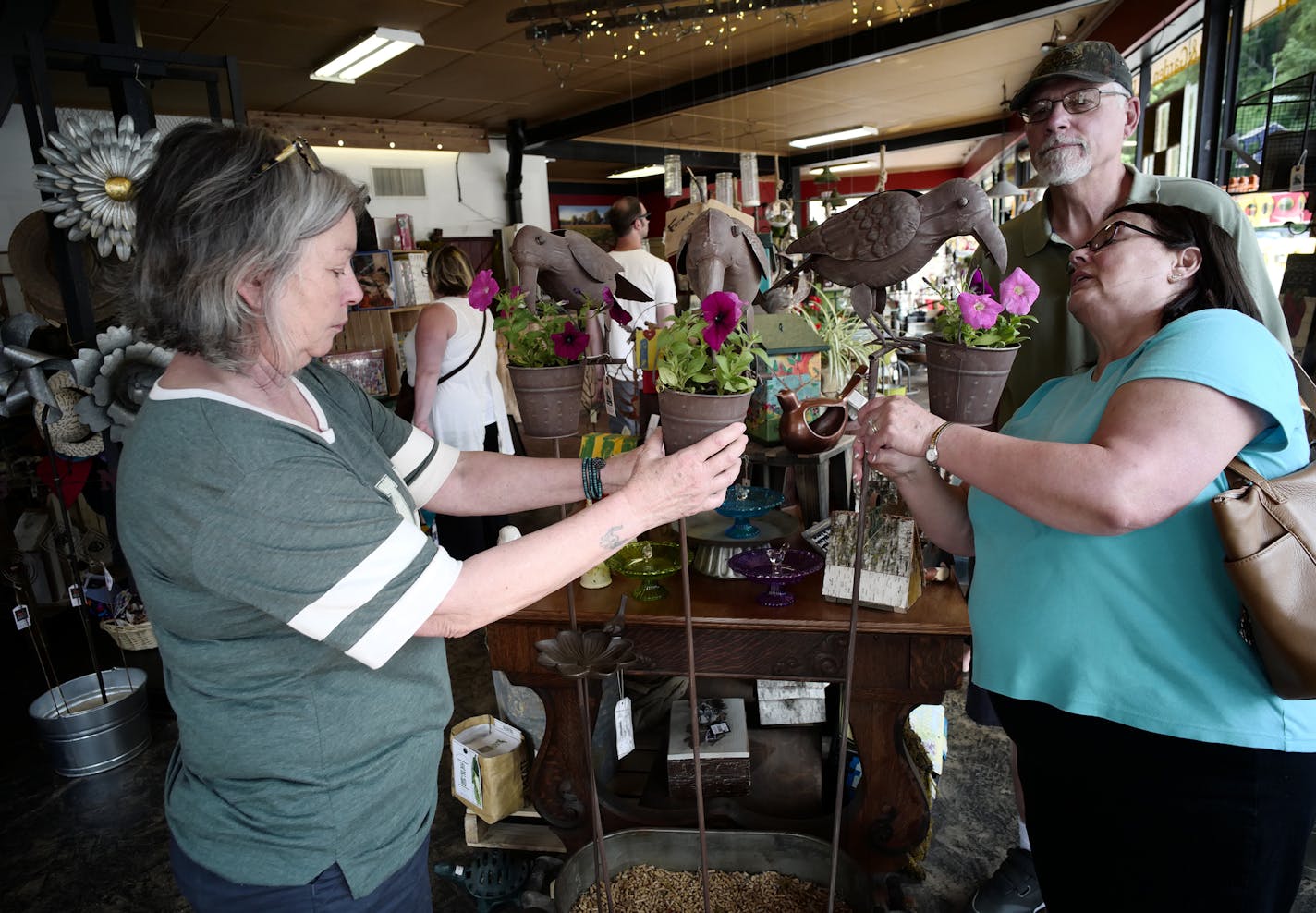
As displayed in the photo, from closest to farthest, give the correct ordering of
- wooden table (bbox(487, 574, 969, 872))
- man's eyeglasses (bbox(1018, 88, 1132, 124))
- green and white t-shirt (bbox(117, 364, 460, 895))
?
green and white t-shirt (bbox(117, 364, 460, 895))
man's eyeglasses (bbox(1018, 88, 1132, 124))
wooden table (bbox(487, 574, 969, 872))

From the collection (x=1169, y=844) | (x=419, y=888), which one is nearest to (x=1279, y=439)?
(x=1169, y=844)

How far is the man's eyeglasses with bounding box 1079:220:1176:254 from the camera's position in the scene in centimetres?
116

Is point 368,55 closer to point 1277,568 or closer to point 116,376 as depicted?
point 116,376

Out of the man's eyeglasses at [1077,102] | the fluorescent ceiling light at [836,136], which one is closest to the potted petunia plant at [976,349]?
the man's eyeglasses at [1077,102]

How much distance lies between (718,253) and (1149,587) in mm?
915

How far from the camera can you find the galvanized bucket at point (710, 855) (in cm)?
193

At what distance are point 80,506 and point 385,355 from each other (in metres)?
3.22

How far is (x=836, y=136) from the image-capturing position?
1127 cm

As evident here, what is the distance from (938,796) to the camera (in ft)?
8.59

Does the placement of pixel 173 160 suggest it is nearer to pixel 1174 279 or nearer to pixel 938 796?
pixel 1174 279

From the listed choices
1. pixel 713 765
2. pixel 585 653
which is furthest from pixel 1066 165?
pixel 713 765

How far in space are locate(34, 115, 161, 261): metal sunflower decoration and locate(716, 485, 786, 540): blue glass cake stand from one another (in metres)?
2.07

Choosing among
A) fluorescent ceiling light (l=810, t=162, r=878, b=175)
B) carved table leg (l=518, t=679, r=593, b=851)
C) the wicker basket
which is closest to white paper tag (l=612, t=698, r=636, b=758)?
carved table leg (l=518, t=679, r=593, b=851)

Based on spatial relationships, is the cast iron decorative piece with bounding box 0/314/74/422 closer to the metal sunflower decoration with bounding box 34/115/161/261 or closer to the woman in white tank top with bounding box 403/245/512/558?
the metal sunflower decoration with bounding box 34/115/161/261
